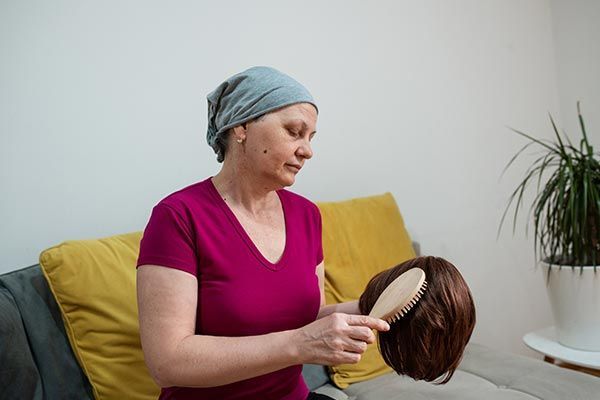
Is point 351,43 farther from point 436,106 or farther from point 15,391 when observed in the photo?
point 15,391

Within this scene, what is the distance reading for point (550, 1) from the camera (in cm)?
274

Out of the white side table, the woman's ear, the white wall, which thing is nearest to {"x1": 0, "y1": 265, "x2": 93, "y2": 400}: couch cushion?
the white wall

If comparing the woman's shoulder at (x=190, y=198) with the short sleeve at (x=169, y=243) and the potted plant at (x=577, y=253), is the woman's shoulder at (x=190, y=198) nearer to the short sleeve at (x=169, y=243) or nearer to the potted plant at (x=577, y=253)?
the short sleeve at (x=169, y=243)

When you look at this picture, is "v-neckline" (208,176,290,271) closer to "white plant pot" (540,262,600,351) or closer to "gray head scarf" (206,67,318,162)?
"gray head scarf" (206,67,318,162)

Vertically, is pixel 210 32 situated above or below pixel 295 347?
above

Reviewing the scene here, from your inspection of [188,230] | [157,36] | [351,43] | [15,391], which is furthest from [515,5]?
[15,391]

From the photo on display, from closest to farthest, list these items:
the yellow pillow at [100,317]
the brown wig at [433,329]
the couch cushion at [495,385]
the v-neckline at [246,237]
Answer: the brown wig at [433,329], the v-neckline at [246,237], the yellow pillow at [100,317], the couch cushion at [495,385]

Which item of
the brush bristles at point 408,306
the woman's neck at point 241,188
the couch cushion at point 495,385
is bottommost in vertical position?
the couch cushion at point 495,385

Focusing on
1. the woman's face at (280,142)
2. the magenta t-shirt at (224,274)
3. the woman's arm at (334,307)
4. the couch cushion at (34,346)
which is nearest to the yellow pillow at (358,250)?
the woman's arm at (334,307)

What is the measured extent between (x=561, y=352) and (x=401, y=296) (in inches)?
47.3

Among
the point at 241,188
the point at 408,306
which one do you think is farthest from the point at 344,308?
the point at 241,188

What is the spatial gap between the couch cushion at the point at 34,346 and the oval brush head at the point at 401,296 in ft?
2.37

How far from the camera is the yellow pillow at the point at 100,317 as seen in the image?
4.19 feet

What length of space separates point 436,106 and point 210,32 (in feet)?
3.40
